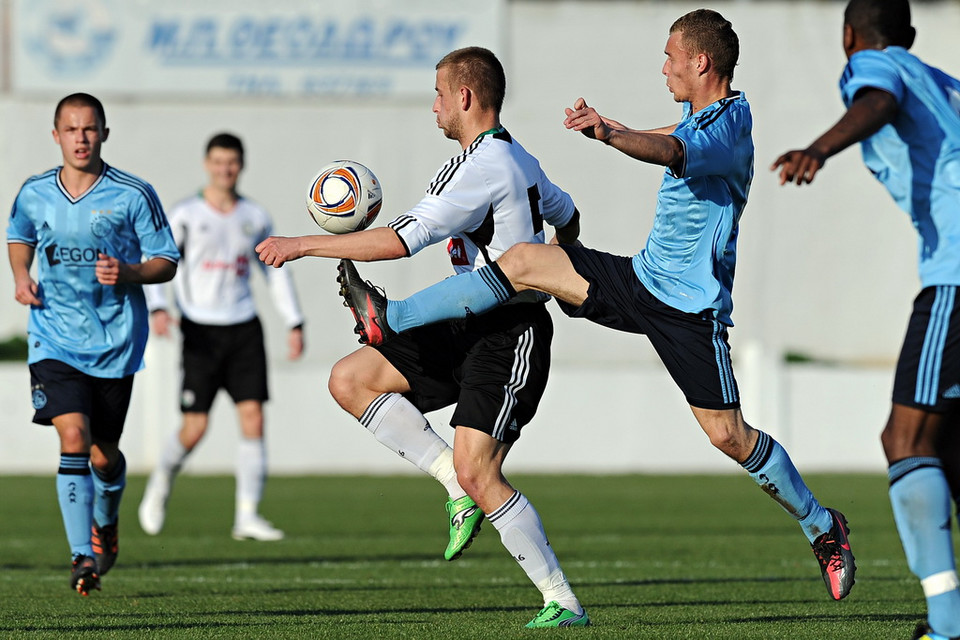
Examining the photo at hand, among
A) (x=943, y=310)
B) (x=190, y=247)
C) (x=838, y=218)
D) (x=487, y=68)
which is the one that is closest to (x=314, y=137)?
(x=838, y=218)

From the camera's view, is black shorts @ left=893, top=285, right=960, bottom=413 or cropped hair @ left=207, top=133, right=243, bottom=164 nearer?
black shorts @ left=893, top=285, right=960, bottom=413

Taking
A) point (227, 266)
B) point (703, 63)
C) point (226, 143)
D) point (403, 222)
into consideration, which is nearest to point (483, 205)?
point (403, 222)

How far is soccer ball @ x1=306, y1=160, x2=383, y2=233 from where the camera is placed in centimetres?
639

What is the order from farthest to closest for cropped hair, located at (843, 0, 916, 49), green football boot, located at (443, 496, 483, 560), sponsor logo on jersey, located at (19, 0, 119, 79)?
sponsor logo on jersey, located at (19, 0, 119, 79), green football boot, located at (443, 496, 483, 560), cropped hair, located at (843, 0, 916, 49)

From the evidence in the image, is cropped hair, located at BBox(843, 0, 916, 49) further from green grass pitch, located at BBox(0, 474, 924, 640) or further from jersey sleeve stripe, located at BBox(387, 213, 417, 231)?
green grass pitch, located at BBox(0, 474, 924, 640)

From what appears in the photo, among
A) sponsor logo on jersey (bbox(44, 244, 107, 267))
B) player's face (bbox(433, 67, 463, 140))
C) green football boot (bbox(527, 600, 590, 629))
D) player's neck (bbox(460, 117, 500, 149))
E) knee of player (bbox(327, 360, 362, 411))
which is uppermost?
player's face (bbox(433, 67, 463, 140))

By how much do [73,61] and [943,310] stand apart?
64.4ft

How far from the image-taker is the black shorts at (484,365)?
20.2ft

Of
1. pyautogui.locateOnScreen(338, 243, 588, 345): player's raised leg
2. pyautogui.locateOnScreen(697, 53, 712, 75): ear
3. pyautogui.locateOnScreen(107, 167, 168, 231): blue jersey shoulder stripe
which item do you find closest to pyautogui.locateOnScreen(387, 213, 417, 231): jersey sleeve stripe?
pyautogui.locateOnScreen(338, 243, 588, 345): player's raised leg

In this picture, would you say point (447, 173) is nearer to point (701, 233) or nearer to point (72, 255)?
point (701, 233)

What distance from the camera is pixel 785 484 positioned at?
6188 millimetres

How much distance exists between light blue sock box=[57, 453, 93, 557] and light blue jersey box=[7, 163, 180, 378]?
48 cm

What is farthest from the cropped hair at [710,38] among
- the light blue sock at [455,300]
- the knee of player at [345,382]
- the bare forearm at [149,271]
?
the bare forearm at [149,271]

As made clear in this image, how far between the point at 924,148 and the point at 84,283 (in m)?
4.26
